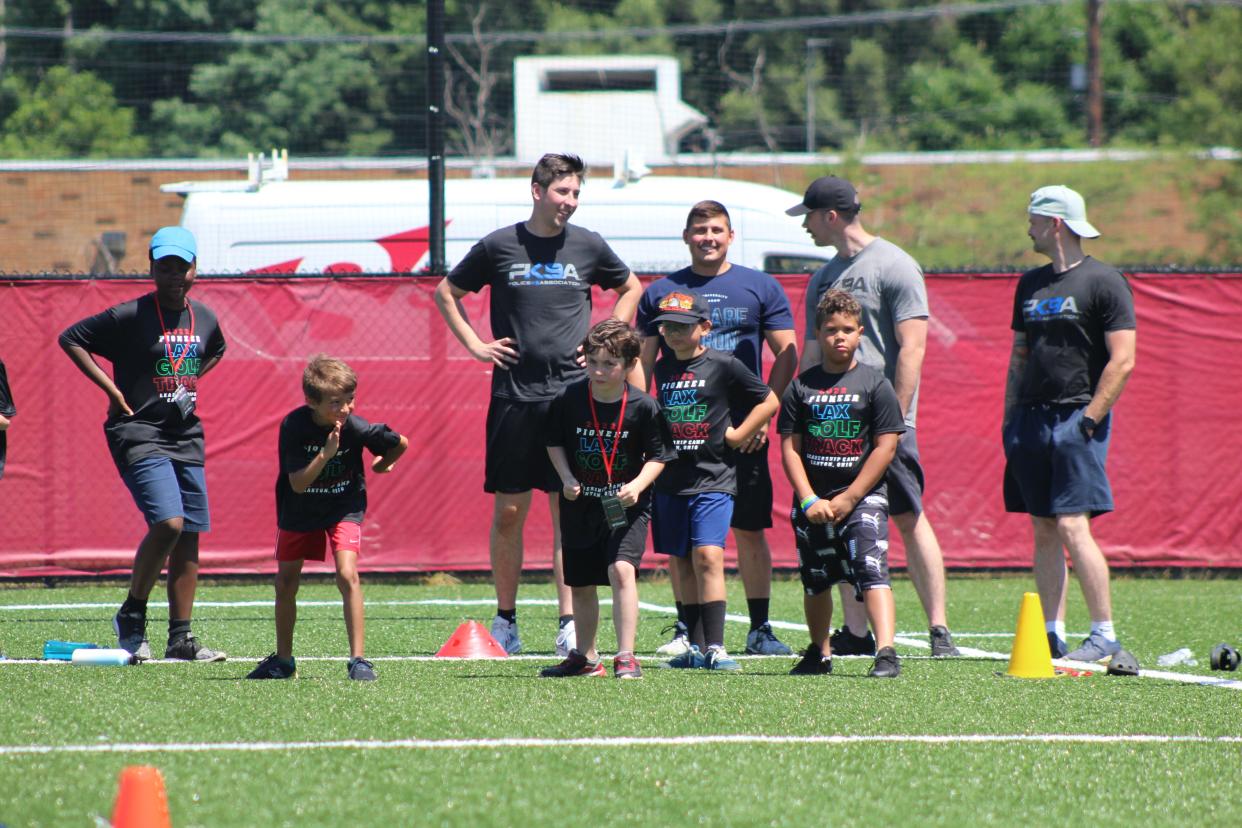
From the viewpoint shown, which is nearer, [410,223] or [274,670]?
[274,670]

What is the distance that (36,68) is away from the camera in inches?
1500

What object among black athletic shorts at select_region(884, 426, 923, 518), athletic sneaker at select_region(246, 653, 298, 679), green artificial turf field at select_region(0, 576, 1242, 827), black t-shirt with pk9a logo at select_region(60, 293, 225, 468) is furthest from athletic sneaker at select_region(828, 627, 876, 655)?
black t-shirt with pk9a logo at select_region(60, 293, 225, 468)

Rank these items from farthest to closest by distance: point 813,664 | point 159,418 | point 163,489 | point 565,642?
point 565,642
point 159,418
point 163,489
point 813,664

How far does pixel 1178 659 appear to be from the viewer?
6.81 m

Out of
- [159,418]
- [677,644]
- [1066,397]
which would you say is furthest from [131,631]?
[1066,397]

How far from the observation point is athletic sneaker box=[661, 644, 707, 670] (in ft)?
21.4

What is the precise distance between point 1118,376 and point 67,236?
22.4 metres

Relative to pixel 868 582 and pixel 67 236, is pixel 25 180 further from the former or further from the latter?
pixel 868 582

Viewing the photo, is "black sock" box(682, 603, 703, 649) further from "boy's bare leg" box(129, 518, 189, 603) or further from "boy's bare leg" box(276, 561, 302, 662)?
"boy's bare leg" box(129, 518, 189, 603)

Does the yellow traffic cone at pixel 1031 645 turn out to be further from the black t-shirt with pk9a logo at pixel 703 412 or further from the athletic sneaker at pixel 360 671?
the athletic sneaker at pixel 360 671

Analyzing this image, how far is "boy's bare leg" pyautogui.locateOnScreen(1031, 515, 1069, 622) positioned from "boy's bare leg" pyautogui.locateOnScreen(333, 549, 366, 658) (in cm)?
304

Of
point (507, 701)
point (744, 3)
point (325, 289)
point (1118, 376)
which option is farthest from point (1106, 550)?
point (744, 3)

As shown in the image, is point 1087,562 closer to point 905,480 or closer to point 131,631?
point 905,480

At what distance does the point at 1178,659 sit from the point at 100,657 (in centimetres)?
470
